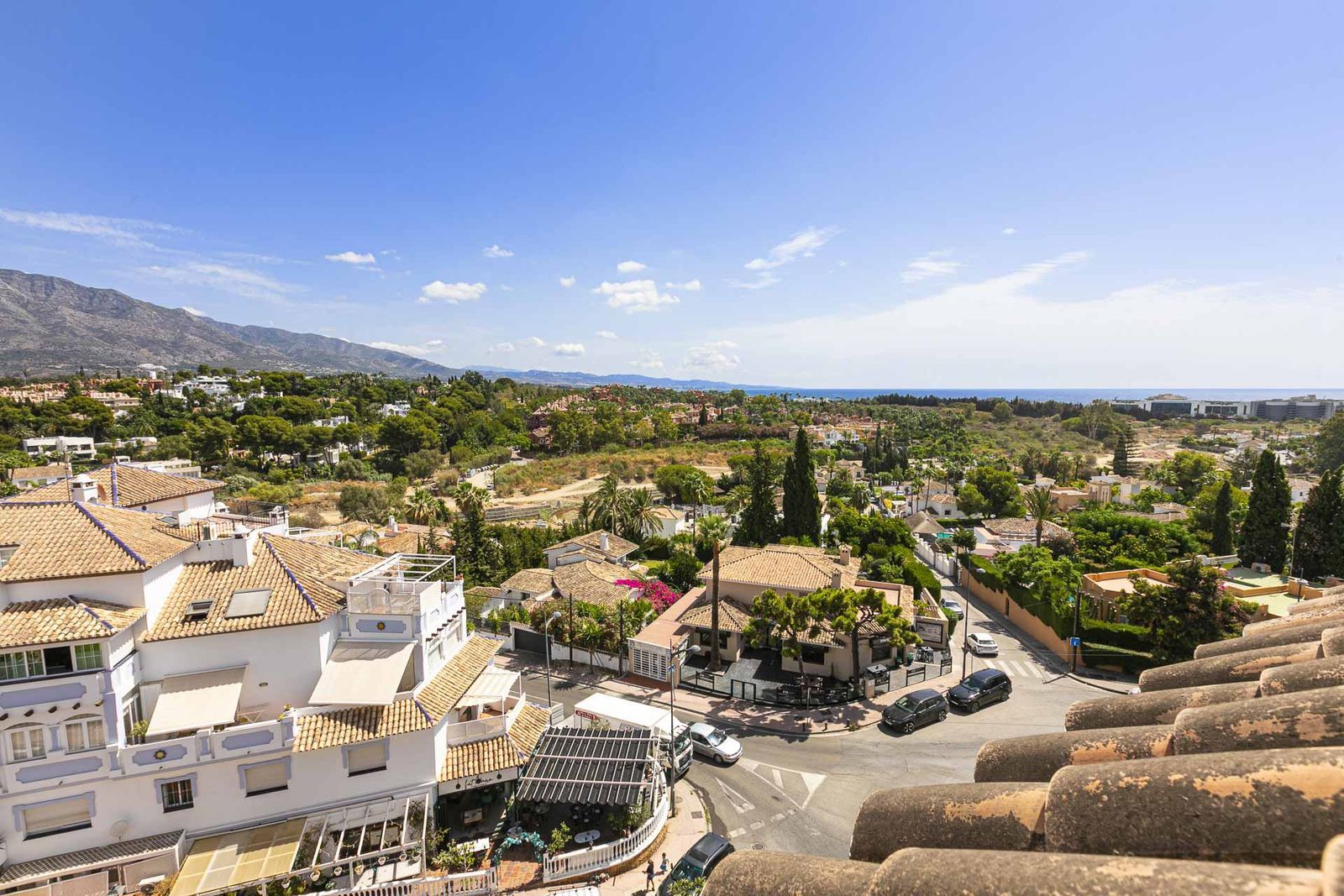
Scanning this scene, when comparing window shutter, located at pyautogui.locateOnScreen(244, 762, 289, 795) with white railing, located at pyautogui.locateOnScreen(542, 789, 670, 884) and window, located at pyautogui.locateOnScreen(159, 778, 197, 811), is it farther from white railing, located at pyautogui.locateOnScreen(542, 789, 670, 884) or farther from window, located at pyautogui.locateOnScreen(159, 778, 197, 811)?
white railing, located at pyautogui.locateOnScreen(542, 789, 670, 884)

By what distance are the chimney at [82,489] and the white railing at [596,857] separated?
19567 millimetres

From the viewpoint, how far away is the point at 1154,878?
2404 millimetres

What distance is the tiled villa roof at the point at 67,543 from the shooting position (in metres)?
16.6

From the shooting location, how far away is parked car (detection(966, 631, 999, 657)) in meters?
34.3

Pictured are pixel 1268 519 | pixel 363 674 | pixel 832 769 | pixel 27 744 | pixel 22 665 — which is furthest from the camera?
pixel 1268 519

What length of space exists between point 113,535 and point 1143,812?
965 inches

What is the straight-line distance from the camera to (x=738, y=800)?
2191 cm

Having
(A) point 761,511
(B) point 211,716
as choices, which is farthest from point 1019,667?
(B) point 211,716

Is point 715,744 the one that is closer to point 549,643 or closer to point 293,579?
point 549,643

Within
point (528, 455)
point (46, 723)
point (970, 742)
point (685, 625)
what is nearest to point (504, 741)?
point (46, 723)

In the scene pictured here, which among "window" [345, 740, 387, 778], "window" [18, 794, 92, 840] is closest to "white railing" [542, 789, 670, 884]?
"window" [345, 740, 387, 778]

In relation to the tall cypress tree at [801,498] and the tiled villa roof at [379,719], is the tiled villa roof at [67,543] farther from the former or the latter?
the tall cypress tree at [801,498]

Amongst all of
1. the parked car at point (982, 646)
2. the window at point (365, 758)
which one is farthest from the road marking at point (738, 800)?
the parked car at point (982, 646)

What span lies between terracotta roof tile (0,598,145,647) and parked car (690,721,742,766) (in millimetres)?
19946
